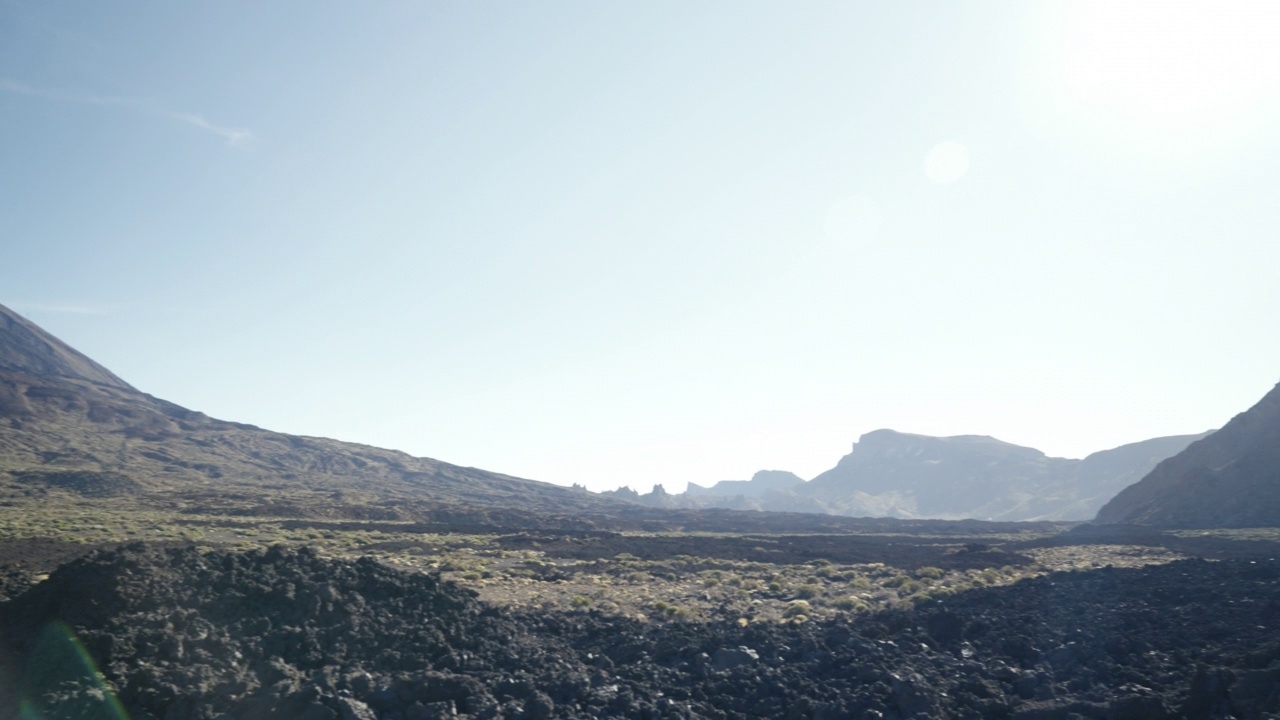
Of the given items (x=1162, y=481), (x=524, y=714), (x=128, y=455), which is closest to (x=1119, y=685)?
(x=524, y=714)

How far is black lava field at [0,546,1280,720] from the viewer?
11445 mm

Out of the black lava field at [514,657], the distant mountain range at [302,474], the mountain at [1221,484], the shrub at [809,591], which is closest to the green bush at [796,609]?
the shrub at [809,591]

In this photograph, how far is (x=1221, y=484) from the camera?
7306 centimetres

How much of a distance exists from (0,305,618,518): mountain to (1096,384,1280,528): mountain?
254 ft

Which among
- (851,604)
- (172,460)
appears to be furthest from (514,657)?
(172,460)

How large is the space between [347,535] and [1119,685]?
42.0m

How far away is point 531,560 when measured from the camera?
118 feet

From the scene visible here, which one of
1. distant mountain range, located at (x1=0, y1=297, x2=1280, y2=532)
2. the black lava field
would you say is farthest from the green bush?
distant mountain range, located at (x1=0, y1=297, x2=1280, y2=532)

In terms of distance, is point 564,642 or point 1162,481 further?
point 1162,481

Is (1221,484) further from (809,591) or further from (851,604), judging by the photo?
(851,604)

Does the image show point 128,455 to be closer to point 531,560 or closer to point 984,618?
point 531,560

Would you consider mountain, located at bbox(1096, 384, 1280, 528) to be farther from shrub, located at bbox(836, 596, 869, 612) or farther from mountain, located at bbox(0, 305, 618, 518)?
mountain, located at bbox(0, 305, 618, 518)

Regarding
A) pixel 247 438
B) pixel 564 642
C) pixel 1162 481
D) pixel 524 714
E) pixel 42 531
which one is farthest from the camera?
pixel 247 438

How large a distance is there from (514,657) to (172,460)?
337 ft
